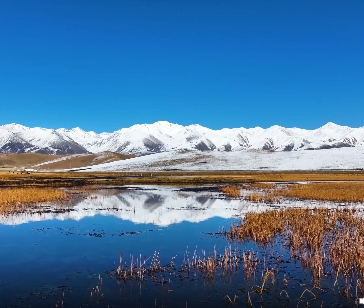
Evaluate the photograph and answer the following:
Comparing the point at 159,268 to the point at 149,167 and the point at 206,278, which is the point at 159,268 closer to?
the point at 206,278

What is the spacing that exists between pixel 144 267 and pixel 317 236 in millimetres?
10371

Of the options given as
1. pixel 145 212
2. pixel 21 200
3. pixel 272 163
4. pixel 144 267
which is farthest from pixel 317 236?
pixel 272 163

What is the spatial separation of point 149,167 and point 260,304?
6737 inches

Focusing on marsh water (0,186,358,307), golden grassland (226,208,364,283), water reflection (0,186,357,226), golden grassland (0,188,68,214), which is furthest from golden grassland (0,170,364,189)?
marsh water (0,186,358,307)

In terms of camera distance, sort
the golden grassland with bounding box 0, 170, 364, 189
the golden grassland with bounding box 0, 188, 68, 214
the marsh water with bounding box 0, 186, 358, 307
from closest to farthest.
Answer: the marsh water with bounding box 0, 186, 358, 307
the golden grassland with bounding box 0, 188, 68, 214
the golden grassland with bounding box 0, 170, 364, 189

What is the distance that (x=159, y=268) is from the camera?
727 inches

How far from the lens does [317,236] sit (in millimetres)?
22719

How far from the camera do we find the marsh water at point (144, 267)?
14.8 metres

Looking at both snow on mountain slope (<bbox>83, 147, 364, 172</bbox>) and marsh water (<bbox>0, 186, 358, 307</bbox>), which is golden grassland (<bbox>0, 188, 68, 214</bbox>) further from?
snow on mountain slope (<bbox>83, 147, 364, 172</bbox>)

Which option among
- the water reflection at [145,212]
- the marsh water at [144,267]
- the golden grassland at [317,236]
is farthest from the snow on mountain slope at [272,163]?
the marsh water at [144,267]

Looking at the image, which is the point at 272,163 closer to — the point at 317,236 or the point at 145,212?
the point at 145,212

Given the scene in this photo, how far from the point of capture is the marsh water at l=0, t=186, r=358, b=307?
1476cm

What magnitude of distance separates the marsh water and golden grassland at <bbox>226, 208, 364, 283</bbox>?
78 cm

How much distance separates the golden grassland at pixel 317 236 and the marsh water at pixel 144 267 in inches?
Result: 30.6
